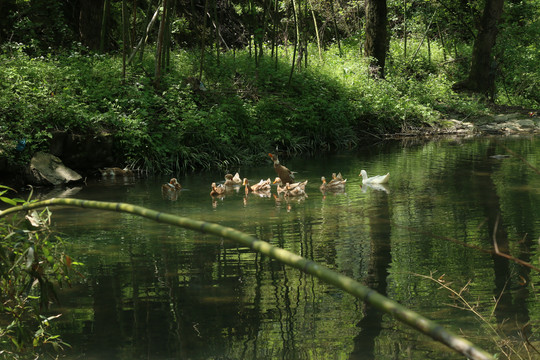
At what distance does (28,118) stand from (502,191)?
335 inches

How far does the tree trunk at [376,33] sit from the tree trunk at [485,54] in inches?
186

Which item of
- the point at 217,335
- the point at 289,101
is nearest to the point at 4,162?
the point at 289,101

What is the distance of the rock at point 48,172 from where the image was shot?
39.2 ft

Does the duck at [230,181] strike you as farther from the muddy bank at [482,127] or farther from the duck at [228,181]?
the muddy bank at [482,127]

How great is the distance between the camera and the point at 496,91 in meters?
27.0

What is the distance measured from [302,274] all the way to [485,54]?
21049 mm

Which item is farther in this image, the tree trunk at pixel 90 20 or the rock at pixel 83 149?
the tree trunk at pixel 90 20

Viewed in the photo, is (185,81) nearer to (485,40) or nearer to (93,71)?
(93,71)

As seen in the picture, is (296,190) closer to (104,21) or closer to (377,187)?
(377,187)

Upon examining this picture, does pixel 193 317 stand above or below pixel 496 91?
below

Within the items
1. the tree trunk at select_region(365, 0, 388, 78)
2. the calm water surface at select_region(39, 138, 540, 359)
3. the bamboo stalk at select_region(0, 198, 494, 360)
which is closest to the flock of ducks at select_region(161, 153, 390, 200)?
the calm water surface at select_region(39, 138, 540, 359)

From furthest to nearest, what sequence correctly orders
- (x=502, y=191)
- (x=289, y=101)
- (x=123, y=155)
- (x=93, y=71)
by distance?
(x=289, y=101) → (x=93, y=71) → (x=123, y=155) → (x=502, y=191)

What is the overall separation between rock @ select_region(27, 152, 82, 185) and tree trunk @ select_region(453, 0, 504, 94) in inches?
680

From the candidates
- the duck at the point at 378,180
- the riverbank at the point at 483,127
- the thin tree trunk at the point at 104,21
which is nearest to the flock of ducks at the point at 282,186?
the duck at the point at 378,180
